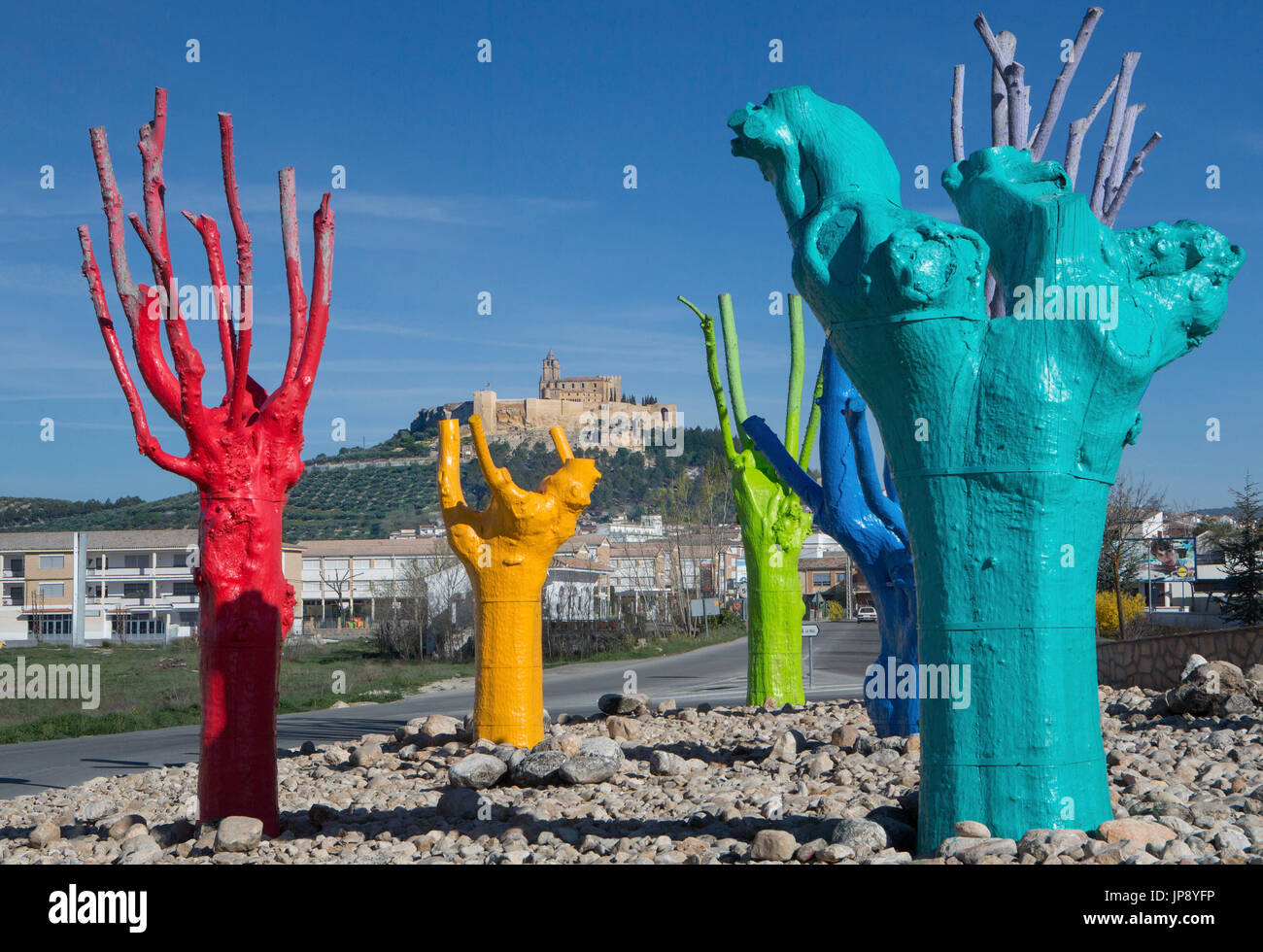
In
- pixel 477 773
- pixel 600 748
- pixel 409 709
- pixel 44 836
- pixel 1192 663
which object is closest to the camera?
pixel 44 836

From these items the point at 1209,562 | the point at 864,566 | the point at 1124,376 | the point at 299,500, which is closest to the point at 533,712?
the point at 864,566

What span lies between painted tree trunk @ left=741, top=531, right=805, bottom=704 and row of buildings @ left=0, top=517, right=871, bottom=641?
26.1m

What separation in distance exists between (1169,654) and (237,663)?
957 centimetres

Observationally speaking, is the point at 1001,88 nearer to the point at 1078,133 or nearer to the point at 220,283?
the point at 1078,133

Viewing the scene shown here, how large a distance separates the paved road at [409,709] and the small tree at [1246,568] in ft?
29.8

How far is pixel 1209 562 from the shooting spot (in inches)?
1793

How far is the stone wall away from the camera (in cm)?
1047

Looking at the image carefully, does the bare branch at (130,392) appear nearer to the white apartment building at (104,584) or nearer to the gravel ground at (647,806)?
the gravel ground at (647,806)

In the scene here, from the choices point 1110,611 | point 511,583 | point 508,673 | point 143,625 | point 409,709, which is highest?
point 511,583

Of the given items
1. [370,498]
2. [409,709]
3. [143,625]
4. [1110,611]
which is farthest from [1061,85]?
[370,498]

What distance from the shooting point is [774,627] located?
11117mm

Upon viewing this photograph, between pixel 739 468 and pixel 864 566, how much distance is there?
314 centimetres

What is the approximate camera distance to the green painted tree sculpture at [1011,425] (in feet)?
13.0
